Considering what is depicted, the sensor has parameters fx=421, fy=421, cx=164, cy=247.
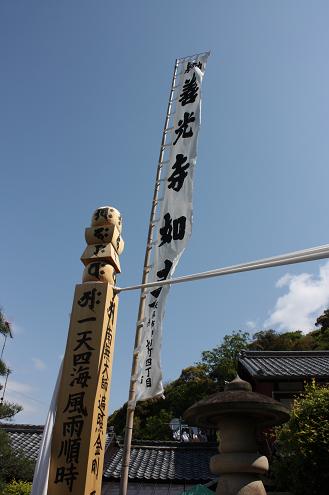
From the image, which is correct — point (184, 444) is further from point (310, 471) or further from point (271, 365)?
point (310, 471)

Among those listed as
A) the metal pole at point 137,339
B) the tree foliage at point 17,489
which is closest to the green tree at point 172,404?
the tree foliage at point 17,489

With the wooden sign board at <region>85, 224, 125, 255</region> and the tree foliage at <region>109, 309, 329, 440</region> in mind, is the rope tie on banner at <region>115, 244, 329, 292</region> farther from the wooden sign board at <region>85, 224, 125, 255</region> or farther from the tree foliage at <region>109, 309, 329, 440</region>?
the tree foliage at <region>109, 309, 329, 440</region>

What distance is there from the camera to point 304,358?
808 inches

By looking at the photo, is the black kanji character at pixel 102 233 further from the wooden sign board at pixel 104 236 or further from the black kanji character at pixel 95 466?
the black kanji character at pixel 95 466

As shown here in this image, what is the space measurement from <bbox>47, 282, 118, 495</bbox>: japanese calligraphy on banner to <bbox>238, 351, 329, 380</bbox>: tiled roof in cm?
1225

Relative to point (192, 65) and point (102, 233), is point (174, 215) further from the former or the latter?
point (192, 65)

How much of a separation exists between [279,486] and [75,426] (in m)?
7.64

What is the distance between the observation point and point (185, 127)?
8609 mm

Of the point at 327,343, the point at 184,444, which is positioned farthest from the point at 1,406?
the point at 327,343

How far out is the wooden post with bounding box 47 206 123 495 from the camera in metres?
4.11

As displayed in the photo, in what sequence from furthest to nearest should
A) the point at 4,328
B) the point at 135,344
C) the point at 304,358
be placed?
the point at 304,358, the point at 4,328, the point at 135,344

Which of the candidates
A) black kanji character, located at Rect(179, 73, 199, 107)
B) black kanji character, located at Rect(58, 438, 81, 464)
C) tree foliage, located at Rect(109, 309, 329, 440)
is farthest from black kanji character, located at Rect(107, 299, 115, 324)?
tree foliage, located at Rect(109, 309, 329, 440)

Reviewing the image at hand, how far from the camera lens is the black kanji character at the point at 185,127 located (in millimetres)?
8480

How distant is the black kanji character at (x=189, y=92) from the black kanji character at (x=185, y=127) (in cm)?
43
